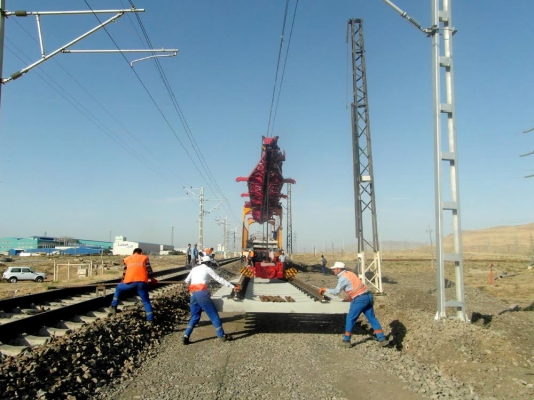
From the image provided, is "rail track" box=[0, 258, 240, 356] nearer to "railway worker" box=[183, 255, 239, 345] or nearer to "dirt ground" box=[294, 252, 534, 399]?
"railway worker" box=[183, 255, 239, 345]

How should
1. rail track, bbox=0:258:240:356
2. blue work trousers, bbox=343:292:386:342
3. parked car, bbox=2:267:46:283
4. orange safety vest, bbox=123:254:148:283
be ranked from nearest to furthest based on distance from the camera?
rail track, bbox=0:258:240:356 < blue work trousers, bbox=343:292:386:342 < orange safety vest, bbox=123:254:148:283 < parked car, bbox=2:267:46:283

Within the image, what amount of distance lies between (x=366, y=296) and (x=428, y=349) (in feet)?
4.45

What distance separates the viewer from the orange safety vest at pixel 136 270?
9.49 metres

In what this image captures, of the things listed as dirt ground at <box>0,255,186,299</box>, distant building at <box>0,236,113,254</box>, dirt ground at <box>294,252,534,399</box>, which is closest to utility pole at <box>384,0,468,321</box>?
dirt ground at <box>294,252,534,399</box>

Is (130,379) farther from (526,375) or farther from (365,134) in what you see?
(365,134)

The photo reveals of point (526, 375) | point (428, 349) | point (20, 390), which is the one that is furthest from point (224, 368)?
point (526, 375)

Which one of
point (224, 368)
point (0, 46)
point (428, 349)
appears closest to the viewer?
point (224, 368)

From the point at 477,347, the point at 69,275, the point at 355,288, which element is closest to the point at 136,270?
the point at 355,288

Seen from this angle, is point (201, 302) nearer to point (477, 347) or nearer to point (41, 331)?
point (41, 331)

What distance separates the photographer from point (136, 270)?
31.3 feet

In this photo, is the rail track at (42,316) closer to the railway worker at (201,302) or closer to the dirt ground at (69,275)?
the railway worker at (201,302)

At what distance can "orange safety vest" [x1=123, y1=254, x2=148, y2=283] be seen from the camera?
9.49 meters

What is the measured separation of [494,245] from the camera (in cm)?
13538

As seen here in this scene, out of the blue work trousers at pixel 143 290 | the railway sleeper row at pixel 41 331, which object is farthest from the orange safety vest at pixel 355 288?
the railway sleeper row at pixel 41 331
